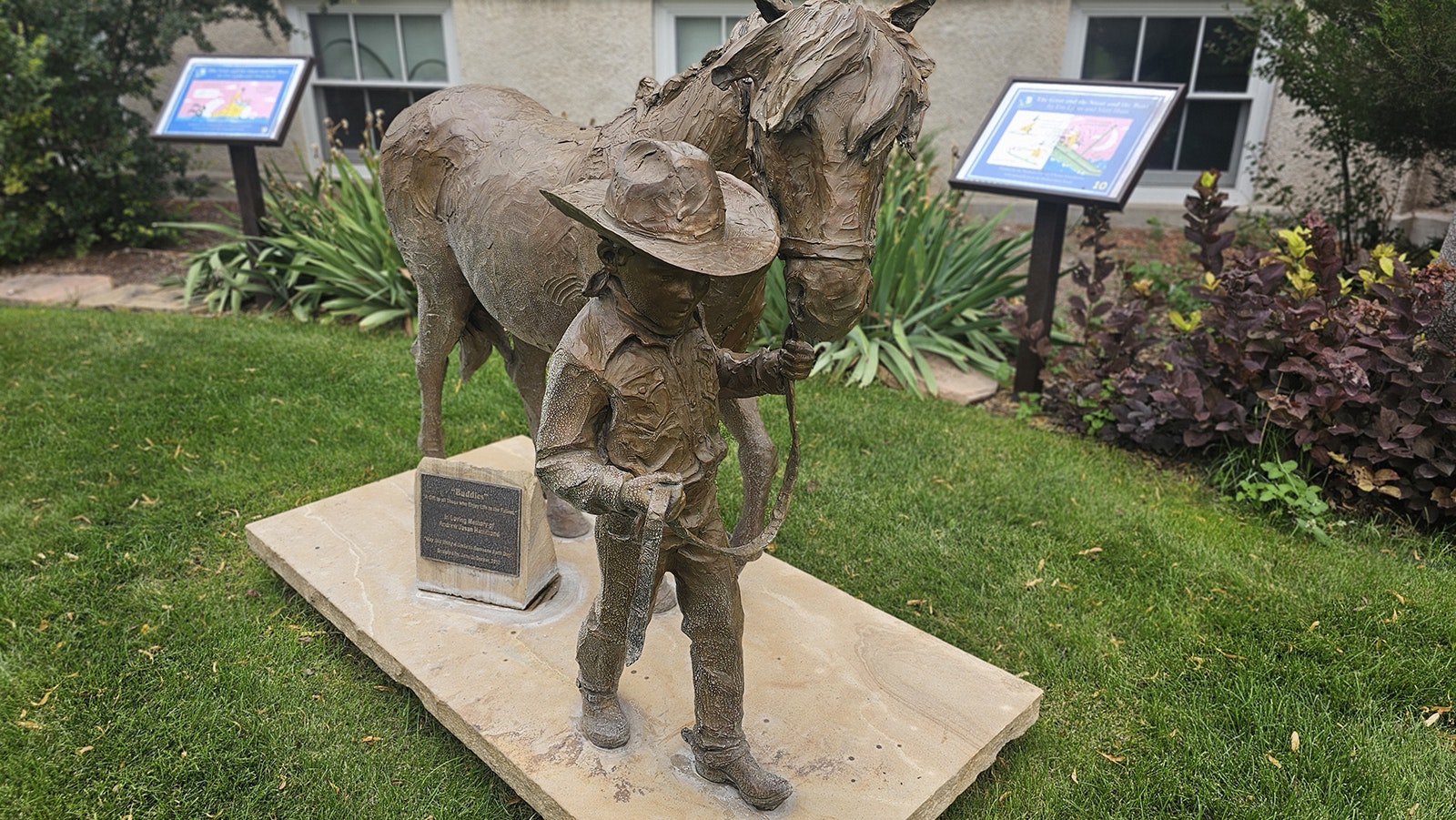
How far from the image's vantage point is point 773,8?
1.83 m

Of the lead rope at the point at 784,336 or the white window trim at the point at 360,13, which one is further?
the white window trim at the point at 360,13

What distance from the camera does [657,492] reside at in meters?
1.75

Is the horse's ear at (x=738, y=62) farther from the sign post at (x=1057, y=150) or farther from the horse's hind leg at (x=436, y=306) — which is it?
the sign post at (x=1057, y=150)

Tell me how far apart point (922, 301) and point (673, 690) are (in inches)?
149

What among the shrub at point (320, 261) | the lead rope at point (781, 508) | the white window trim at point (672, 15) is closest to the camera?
the lead rope at point (781, 508)

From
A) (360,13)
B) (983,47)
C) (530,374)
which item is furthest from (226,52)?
(530,374)

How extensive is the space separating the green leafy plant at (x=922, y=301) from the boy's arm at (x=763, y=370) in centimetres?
333

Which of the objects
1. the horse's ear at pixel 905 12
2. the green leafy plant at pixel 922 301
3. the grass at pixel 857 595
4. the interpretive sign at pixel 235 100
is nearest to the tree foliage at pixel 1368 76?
the green leafy plant at pixel 922 301

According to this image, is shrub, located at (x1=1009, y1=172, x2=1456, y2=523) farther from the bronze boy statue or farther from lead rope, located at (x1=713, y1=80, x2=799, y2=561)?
the bronze boy statue

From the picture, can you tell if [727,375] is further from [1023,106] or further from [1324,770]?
[1023,106]

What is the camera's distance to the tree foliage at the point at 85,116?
701 cm

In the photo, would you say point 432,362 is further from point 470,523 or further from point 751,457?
point 751,457

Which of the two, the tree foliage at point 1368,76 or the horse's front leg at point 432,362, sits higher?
the tree foliage at point 1368,76

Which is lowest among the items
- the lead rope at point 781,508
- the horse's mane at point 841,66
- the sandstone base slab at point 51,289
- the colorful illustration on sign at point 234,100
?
the sandstone base slab at point 51,289
